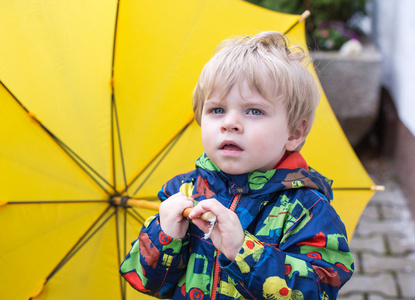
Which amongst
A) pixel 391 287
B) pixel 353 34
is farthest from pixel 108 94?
pixel 353 34

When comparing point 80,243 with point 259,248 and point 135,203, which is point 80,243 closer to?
point 135,203

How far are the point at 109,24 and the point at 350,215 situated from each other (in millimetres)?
1237

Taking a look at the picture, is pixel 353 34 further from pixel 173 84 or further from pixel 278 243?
pixel 278 243

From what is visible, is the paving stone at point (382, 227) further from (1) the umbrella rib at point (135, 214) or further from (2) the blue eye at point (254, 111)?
(2) the blue eye at point (254, 111)

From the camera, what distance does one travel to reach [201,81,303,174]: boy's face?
1.61m

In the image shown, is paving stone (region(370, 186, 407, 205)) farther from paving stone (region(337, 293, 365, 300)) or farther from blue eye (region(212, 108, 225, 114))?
blue eye (region(212, 108, 225, 114))

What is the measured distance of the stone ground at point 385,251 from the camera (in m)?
3.47

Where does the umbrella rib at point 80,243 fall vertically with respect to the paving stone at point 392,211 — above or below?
below

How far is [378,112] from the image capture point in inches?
229

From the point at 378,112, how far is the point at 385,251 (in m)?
2.24

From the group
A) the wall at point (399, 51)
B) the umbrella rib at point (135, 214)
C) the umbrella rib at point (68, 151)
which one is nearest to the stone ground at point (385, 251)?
the wall at point (399, 51)

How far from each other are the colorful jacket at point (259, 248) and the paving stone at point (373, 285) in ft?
6.30

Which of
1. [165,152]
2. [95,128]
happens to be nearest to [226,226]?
[165,152]

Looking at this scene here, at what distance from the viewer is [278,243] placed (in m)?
1.62
